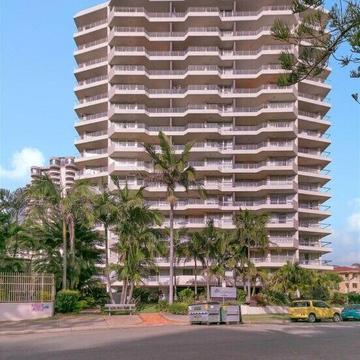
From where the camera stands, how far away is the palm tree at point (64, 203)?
37906 millimetres

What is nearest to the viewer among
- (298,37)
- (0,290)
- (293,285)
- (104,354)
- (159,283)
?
(298,37)

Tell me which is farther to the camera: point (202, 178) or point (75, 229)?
point (202, 178)

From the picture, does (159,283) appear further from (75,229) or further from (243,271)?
(75,229)

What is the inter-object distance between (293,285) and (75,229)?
2130 cm

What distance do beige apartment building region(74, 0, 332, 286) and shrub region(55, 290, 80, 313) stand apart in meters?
36.3

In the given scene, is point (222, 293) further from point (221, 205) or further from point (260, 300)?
point (221, 205)

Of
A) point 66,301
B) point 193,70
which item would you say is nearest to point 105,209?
point 66,301

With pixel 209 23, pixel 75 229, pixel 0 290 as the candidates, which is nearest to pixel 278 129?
pixel 209 23

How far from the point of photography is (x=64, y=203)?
3819 centimetres

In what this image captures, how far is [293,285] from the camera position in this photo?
2062 inches

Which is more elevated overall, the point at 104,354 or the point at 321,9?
the point at 321,9

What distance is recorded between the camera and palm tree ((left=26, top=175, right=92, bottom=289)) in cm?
3791

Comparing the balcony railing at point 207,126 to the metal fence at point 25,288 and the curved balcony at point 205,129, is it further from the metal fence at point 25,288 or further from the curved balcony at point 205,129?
the metal fence at point 25,288


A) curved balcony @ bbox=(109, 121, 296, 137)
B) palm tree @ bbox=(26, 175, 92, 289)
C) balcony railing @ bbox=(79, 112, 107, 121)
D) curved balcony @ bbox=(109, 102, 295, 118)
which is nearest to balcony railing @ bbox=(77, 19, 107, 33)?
balcony railing @ bbox=(79, 112, 107, 121)
